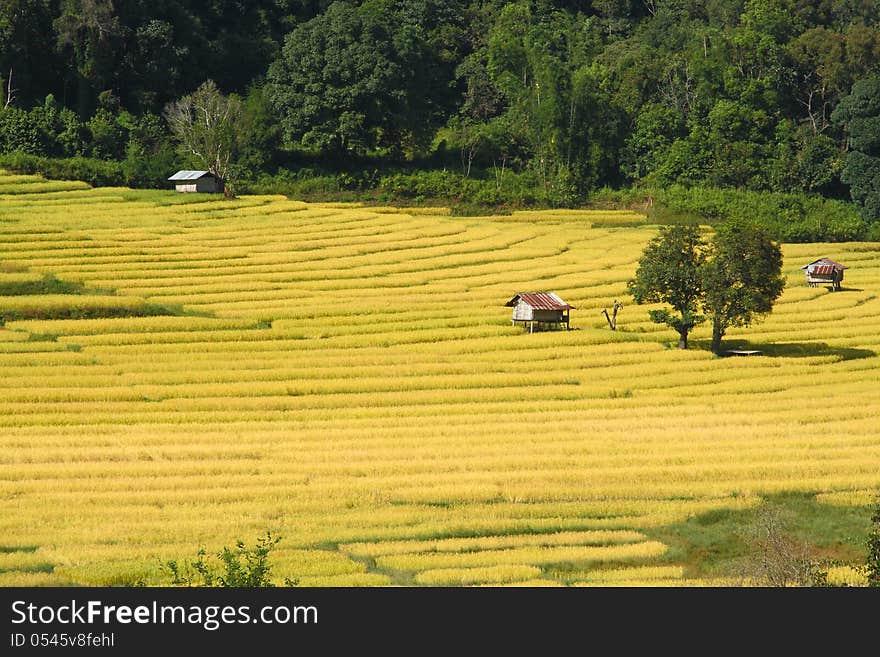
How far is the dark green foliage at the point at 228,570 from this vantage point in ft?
88.2

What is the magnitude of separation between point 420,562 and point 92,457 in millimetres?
14320

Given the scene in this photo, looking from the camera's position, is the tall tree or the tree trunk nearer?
the tree trunk

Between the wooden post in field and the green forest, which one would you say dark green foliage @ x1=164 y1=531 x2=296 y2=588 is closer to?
the wooden post in field

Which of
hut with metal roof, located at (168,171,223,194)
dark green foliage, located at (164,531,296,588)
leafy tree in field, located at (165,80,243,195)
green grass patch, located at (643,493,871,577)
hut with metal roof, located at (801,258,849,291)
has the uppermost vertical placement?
leafy tree in field, located at (165,80,243,195)

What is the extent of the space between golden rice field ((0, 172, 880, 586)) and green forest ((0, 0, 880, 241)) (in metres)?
11.3

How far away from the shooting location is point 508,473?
134 ft

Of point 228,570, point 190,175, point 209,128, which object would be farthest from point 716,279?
point 209,128

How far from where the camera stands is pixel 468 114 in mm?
116375

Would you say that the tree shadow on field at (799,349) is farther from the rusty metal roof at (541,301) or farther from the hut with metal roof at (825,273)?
the hut with metal roof at (825,273)

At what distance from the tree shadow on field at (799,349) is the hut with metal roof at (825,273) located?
54.3ft

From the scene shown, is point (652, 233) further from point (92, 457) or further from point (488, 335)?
point (92, 457)

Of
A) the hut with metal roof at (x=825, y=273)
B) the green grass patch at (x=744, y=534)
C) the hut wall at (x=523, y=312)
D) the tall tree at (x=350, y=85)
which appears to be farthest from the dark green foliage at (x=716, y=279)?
the tall tree at (x=350, y=85)

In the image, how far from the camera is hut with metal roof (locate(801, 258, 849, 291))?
8000 centimetres

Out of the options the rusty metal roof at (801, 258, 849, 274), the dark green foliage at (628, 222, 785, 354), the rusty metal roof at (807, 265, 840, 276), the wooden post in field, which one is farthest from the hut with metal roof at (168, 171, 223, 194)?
the dark green foliage at (628, 222, 785, 354)
